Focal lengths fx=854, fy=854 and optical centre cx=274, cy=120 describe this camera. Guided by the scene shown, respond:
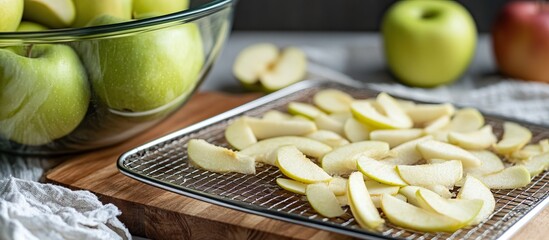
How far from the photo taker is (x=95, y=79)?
1036 millimetres

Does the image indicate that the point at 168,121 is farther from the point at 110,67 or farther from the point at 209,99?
the point at 110,67

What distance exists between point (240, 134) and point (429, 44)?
62 centimetres

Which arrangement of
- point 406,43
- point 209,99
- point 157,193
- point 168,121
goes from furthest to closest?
point 406,43 < point 209,99 < point 168,121 < point 157,193

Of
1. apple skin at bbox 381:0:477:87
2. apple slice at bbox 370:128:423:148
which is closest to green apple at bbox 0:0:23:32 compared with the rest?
apple slice at bbox 370:128:423:148

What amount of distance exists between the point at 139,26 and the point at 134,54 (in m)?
0.04

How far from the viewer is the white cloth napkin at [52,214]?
0.88 m

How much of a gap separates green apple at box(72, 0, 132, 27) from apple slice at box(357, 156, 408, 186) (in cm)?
36

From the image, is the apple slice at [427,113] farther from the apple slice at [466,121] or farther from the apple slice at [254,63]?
the apple slice at [254,63]

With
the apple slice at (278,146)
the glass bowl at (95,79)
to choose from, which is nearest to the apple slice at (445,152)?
the apple slice at (278,146)

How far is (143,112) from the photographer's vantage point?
3.61ft

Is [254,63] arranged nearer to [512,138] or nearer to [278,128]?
[278,128]

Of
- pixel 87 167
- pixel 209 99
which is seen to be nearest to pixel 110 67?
pixel 87 167

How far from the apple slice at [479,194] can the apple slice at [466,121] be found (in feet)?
0.78

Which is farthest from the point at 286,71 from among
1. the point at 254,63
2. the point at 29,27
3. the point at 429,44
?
the point at 29,27
